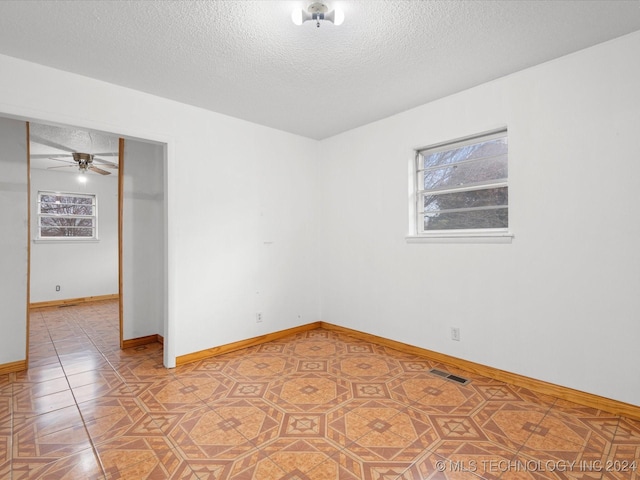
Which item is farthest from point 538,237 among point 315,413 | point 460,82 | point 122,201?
point 122,201

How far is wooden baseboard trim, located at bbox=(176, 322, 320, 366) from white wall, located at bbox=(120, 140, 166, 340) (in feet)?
3.06

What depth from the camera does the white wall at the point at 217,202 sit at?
2.61 metres

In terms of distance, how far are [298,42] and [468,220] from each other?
213 centimetres

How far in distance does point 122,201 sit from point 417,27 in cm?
353

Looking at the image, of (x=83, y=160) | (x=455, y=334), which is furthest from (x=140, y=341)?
(x=455, y=334)

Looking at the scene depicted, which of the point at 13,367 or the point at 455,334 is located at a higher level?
the point at 455,334

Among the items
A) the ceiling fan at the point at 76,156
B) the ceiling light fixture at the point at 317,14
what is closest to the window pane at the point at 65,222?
the ceiling fan at the point at 76,156

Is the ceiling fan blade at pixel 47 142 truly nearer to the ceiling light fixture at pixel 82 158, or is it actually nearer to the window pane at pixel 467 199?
the ceiling light fixture at pixel 82 158

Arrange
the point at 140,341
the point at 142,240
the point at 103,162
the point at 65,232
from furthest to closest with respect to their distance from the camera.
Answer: the point at 65,232 → the point at 103,162 → the point at 142,240 → the point at 140,341

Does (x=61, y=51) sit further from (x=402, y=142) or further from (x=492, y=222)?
(x=492, y=222)

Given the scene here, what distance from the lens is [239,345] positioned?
3.58 m

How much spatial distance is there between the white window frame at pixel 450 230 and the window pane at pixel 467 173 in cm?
6

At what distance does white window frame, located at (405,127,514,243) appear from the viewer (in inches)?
110

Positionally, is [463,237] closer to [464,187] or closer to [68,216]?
[464,187]
